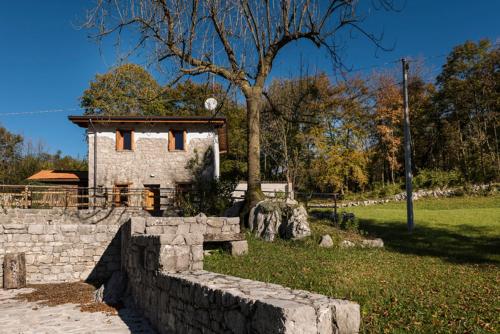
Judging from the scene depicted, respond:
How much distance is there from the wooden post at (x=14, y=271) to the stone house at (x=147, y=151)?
877 cm

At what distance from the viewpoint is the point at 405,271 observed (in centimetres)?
836

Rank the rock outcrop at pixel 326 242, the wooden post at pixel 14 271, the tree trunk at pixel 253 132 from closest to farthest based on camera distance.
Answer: the rock outcrop at pixel 326 242 → the wooden post at pixel 14 271 → the tree trunk at pixel 253 132

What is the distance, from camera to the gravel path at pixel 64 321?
6685 mm

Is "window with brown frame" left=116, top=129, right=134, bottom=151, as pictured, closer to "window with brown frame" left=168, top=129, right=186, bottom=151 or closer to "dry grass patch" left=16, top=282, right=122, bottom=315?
"window with brown frame" left=168, top=129, right=186, bottom=151

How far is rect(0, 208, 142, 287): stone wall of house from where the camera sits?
39.9 ft

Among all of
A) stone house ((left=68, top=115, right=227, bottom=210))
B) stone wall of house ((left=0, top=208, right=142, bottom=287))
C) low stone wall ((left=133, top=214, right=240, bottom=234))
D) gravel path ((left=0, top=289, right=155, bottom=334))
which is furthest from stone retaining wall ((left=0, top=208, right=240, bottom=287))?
stone house ((left=68, top=115, right=227, bottom=210))

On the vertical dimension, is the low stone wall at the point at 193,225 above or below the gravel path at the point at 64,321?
above

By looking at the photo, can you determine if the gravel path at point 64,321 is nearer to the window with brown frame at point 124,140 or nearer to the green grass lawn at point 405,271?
the green grass lawn at point 405,271

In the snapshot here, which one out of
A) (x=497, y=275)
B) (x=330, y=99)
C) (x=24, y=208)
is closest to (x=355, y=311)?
(x=497, y=275)

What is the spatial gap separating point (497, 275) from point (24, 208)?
60.2ft

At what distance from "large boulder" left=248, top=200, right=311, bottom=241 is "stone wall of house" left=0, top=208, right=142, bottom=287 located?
447 centimetres

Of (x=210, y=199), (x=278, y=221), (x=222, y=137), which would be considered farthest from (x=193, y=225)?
(x=222, y=137)

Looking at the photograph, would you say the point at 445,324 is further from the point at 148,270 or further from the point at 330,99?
the point at 330,99

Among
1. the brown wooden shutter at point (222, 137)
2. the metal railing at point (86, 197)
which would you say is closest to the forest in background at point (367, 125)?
the brown wooden shutter at point (222, 137)
